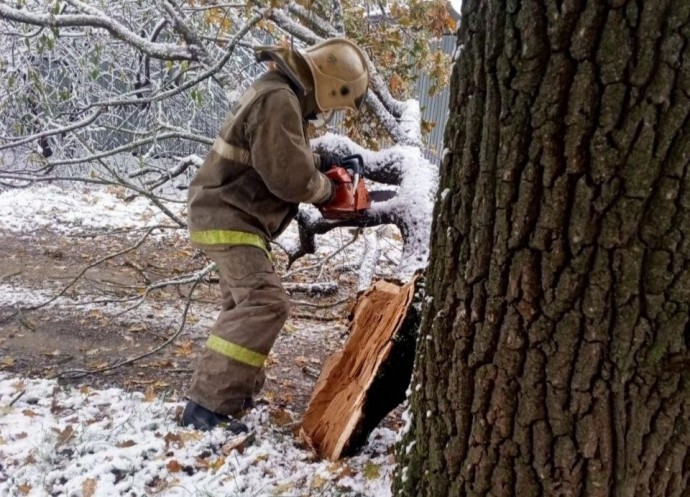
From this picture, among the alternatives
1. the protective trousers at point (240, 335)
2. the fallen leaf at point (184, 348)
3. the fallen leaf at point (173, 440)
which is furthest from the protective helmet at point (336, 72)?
the fallen leaf at point (184, 348)

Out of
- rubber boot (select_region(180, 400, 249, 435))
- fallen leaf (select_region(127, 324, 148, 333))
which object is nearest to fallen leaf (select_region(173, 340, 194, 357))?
fallen leaf (select_region(127, 324, 148, 333))

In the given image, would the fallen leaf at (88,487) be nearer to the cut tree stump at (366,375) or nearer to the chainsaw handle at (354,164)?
the cut tree stump at (366,375)

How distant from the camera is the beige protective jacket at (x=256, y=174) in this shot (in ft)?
8.98

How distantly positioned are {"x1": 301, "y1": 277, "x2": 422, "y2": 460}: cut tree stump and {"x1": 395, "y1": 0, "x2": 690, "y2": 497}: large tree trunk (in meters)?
0.96

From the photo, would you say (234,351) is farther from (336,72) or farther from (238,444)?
(336,72)

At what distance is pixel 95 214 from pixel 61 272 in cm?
256

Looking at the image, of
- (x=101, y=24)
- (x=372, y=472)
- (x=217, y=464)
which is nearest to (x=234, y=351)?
(x=217, y=464)

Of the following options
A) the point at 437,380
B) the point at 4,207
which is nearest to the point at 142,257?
the point at 4,207

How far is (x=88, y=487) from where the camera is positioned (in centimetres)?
236

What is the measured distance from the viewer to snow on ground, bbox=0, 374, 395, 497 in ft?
7.80

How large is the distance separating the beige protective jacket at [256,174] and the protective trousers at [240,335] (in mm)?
129

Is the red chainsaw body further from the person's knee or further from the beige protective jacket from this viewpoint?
the person's knee

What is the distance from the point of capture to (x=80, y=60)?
8461 millimetres

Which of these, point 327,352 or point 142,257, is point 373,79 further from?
point 142,257
